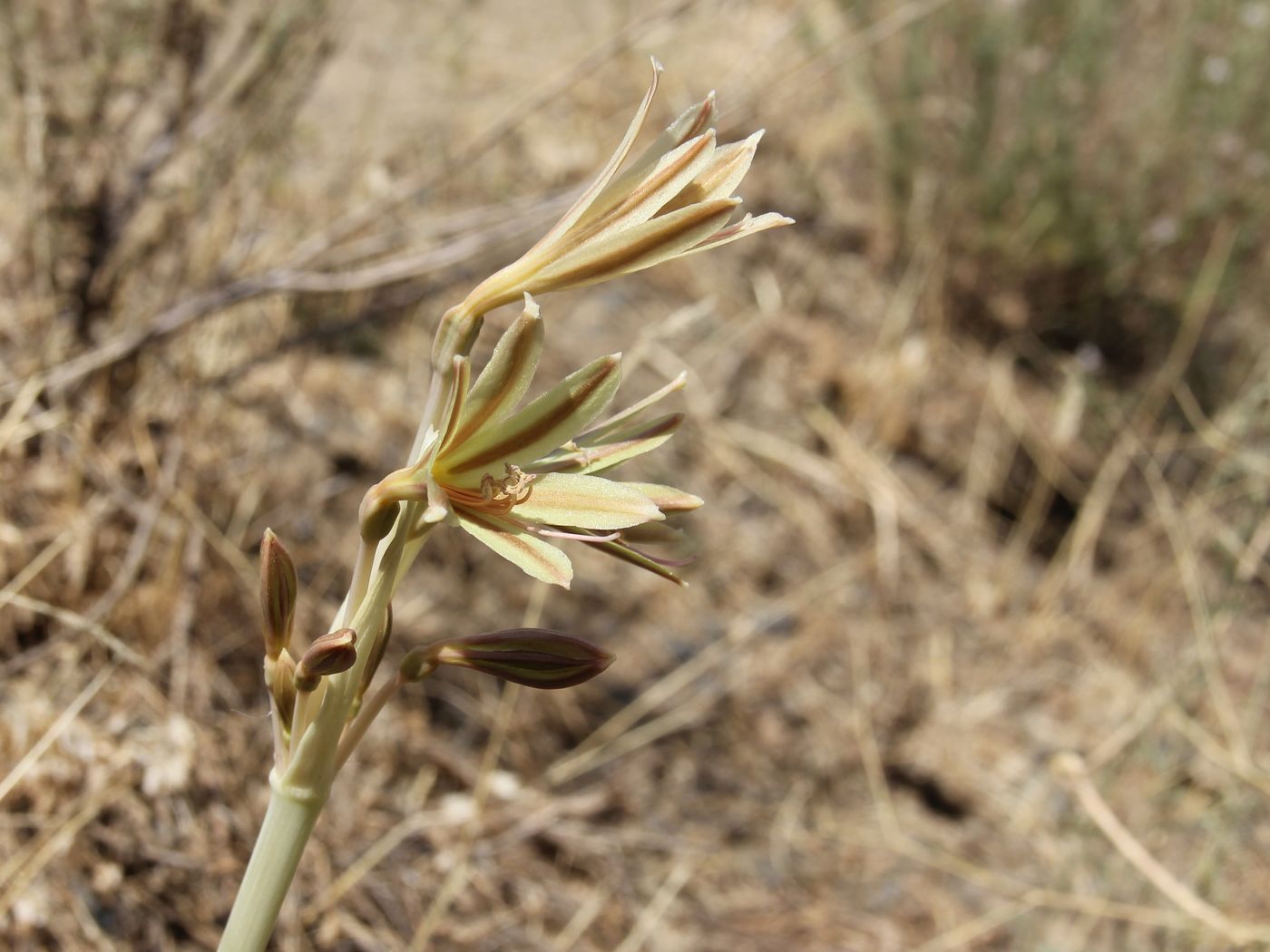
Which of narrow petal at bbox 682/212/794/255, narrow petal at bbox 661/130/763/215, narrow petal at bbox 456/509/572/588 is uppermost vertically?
narrow petal at bbox 661/130/763/215

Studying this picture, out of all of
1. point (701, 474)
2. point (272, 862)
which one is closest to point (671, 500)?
point (272, 862)

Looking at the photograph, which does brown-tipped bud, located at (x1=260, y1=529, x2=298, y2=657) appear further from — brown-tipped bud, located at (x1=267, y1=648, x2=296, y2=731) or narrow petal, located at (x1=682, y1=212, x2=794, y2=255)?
narrow petal, located at (x1=682, y1=212, x2=794, y2=255)

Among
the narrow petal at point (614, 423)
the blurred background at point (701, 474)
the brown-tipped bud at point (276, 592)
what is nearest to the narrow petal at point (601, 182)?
the narrow petal at point (614, 423)

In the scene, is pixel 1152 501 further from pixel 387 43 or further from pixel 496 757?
pixel 387 43

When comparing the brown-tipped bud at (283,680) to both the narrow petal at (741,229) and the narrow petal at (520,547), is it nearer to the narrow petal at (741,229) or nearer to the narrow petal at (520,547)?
the narrow petal at (520,547)

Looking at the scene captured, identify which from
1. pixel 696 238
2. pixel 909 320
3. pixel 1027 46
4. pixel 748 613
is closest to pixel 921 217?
pixel 909 320

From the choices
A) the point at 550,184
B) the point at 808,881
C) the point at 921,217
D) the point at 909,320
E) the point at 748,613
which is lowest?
the point at 808,881

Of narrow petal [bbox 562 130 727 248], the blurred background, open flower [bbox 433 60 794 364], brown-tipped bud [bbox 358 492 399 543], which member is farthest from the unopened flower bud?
the blurred background
